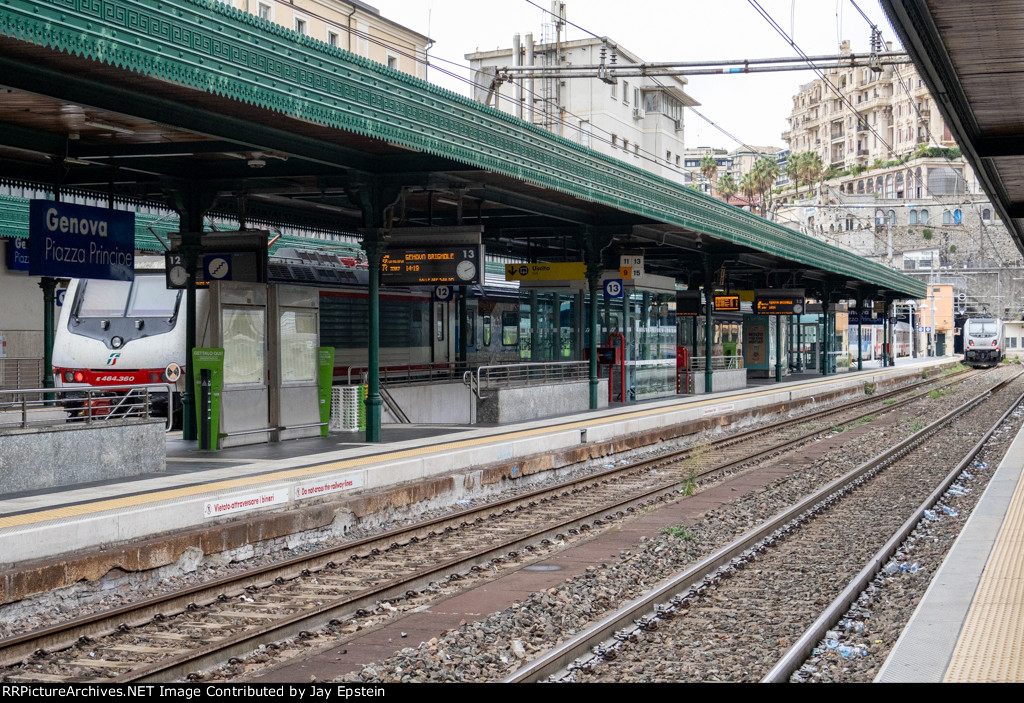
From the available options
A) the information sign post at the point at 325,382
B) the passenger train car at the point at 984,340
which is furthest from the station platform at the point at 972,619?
the passenger train car at the point at 984,340

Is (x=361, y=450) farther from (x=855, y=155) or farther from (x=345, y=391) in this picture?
(x=855, y=155)

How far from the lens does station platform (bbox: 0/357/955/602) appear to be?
340 inches

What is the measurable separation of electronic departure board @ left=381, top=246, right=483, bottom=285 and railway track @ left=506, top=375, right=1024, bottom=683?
21.0 feet

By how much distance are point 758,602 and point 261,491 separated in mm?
5239

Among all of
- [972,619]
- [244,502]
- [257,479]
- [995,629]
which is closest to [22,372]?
[257,479]

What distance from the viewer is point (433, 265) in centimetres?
1727

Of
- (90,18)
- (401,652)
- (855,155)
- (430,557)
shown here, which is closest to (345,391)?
(430,557)

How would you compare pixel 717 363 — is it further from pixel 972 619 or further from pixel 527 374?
pixel 972 619

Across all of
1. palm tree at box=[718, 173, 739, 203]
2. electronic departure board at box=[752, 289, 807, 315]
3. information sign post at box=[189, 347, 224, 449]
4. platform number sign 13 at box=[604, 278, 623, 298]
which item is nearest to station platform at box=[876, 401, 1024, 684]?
information sign post at box=[189, 347, 224, 449]

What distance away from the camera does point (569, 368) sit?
24953mm

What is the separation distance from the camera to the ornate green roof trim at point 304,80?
840cm

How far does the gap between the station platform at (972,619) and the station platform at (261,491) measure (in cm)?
628

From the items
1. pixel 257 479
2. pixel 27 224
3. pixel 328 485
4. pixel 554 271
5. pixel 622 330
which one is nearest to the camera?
pixel 257 479

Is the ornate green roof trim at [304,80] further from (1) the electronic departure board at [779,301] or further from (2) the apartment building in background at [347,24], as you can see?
(2) the apartment building in background at [347,24]
